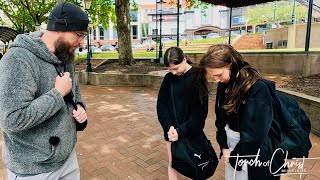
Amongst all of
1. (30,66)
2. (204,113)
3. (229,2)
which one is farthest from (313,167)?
(229,2)

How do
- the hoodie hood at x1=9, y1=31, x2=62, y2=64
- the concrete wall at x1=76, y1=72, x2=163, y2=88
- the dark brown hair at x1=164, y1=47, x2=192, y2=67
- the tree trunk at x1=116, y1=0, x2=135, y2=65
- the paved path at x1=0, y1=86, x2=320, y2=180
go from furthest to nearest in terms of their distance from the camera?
the tree trunk at x1=116, y1=0, x2=135, y2=65
the concrete wall at x1=76, y1=72, x2=163, y2=88
the paved path at x1=0, y1=86, x2=320, y2=180
the dark brown hair at x1=164, y1=47, x2=192, y2=67
the hoodie hood at x1=9, y1=31, x2=62, y2=64

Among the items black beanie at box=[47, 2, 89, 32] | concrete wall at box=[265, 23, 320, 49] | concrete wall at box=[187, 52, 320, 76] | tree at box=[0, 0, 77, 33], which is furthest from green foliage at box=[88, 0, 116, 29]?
black beanie at box=[47, 2, 89, 32]

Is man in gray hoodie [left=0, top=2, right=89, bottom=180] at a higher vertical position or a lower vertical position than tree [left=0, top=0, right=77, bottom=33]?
lower

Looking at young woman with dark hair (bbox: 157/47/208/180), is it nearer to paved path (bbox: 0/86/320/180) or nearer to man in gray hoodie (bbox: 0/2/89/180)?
man in gray hoodie (bbox: 0/2/89/180)

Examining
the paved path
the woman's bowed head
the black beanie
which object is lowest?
the paved path

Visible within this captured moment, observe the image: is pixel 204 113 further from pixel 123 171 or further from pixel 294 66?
pixel 294 66

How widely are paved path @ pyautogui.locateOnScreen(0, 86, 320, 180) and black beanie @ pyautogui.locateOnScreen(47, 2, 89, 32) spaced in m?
2.50

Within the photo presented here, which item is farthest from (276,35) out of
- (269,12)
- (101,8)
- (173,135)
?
(269,12)

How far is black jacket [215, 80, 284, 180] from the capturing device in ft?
5.90

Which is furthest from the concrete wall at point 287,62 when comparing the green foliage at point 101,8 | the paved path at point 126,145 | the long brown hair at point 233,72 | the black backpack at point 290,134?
the green foliage at point 101,8

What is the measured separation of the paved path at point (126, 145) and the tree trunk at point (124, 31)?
5.58 meters

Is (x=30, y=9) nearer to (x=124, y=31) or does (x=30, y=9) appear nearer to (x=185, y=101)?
(x=124, y=31)

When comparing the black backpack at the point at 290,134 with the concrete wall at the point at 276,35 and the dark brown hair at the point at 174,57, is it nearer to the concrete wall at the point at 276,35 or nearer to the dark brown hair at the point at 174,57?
the dark brown hair at the point at 174,57

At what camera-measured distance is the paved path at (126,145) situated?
12.2 feet
